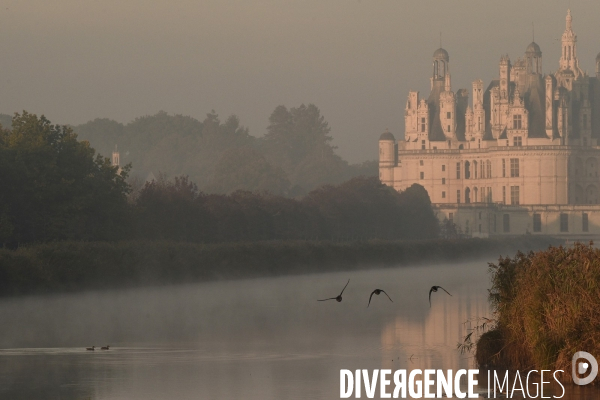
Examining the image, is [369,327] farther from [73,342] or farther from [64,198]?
[64,198]

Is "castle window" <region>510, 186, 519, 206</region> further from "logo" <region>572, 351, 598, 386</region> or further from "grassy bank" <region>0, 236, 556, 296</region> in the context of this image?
"logo" <region>572, 351, 598, 386</region>

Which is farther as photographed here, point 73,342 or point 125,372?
point 73,342

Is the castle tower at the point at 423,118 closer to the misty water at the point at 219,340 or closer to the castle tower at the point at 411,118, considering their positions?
the castle tower at the point at 411,118

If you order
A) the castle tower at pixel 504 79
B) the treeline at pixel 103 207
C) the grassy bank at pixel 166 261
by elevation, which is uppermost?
the castle tower at pixel 504 79

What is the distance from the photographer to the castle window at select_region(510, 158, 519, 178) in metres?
136

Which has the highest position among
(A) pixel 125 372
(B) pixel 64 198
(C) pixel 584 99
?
(C) pixel 584 99

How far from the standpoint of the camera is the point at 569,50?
144625 millimetres

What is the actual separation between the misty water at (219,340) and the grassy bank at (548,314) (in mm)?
781

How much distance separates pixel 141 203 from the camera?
59156mm

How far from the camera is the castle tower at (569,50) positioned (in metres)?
145

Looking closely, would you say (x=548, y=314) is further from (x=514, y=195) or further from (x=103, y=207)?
(x=514, y=195)

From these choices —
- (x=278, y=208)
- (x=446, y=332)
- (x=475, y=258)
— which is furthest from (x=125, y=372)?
(x=475, y=258)

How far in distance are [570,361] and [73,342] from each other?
10.8 m

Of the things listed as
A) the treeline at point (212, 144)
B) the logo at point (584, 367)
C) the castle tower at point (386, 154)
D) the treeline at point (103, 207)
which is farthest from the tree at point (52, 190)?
the treeline at point (212, 144)
